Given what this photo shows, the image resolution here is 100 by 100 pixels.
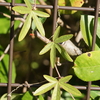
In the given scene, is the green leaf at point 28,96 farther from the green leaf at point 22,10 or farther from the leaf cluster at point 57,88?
the green leaf at point 22,10

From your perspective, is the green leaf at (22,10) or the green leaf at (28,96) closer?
the green leaf at (22,10)

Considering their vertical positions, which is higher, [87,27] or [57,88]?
[87,27]

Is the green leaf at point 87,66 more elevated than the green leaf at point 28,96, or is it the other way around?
the green leaf at point 87,66

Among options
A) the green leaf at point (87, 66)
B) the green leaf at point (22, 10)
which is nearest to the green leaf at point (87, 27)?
the green leaf at point (87, 66)

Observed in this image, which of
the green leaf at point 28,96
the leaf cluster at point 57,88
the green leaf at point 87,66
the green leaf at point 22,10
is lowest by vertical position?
the green leaf at point 28,96

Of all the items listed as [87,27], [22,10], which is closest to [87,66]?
[87,27]

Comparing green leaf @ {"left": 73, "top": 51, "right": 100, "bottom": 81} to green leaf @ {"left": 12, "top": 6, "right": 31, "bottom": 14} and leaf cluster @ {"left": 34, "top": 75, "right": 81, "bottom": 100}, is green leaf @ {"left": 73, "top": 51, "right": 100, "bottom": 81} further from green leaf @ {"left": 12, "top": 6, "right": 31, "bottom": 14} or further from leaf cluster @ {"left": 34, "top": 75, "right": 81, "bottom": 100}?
green leaf @ {"left": 12, "top": 6, "right": 31, "bottom": 14}

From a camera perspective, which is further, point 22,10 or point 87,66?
point 87,66

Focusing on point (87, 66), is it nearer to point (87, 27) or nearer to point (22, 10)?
point (87, 27)

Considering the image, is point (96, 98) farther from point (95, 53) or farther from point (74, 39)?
point (74, 39)

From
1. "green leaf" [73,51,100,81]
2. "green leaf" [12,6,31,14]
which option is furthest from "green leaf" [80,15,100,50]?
"green leaf" [12,6,31,14]

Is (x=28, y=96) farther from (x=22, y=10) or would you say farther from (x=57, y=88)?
(x=22, y=10)

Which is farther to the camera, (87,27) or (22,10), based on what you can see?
(87,27)
